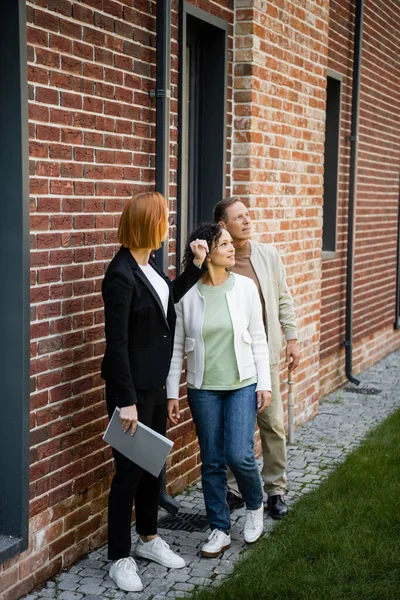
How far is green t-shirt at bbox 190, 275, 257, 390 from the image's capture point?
16.8 feet

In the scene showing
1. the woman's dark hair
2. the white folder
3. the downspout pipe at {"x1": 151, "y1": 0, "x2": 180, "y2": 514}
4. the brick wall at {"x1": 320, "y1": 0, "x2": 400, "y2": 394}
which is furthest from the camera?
the brick wall at {"x1": 320, "y1": 0, "x2": 400, "y2": 394}

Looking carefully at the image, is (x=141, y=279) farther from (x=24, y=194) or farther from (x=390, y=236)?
(x=390, y=236)

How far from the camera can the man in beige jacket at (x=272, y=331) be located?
18.7 ft

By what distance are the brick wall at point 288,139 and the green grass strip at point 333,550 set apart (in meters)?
1.87

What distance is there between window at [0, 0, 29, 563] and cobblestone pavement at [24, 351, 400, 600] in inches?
18.0

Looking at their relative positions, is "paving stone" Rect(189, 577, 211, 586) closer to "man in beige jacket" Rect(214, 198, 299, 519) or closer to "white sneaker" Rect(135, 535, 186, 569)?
"white sneaker" Rect(135, 535, 186, 569)

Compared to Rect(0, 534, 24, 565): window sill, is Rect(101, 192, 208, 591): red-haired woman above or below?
above

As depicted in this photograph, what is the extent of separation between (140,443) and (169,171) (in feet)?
6.54

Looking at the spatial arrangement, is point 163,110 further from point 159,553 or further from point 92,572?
point 92,572

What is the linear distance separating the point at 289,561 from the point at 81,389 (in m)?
1.41

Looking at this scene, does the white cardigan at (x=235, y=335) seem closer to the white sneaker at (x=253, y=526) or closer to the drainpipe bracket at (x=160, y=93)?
the white sneaker at (x=253, y=526)

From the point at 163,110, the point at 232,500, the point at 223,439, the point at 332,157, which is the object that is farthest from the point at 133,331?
the point at 332,157

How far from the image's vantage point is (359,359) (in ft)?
37.6

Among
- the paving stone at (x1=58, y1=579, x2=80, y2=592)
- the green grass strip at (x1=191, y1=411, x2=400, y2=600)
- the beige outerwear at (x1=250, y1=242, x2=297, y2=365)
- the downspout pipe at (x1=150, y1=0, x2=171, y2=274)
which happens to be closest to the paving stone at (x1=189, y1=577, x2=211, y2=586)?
the green grass strip at (x1=191, y1=411, x2=400, y2=600)
